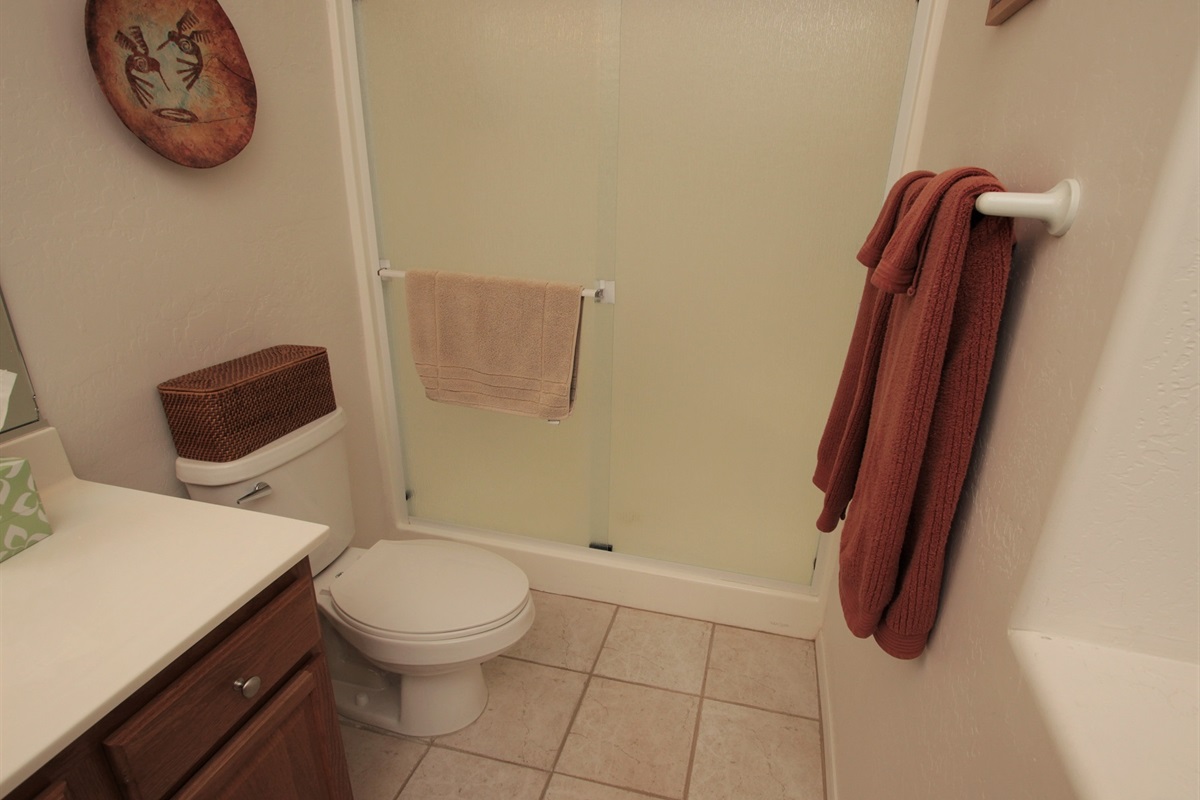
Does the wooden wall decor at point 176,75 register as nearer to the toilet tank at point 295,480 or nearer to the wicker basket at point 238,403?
the wicker basket at point 238,403

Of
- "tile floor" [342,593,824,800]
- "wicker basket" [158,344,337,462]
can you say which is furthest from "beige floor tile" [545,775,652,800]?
"wicker basket" [158,344,337,462]

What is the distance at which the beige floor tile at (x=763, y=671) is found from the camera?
5.38ft

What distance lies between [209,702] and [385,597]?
2.00 feet

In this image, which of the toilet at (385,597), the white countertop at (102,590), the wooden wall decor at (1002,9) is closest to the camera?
the white countertop at (102,590)

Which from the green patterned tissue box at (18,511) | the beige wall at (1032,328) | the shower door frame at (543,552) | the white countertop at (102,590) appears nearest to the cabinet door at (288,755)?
the white countertop at (102,590)

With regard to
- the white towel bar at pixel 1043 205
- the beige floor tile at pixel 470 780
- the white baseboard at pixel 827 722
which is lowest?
the beige floor tile at pixel 470 780

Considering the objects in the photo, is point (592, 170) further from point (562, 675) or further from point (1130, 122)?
point (562, 675)

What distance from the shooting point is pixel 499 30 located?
1.48 m

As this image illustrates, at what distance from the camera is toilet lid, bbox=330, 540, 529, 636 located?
1.31 meters

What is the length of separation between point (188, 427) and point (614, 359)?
103 cm

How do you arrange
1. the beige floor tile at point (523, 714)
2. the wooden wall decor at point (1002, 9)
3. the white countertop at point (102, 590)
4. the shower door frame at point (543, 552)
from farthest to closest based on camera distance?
the shower door frame at point (543, 552) < the beige floor tile at point (523, 714) < the wooden wall decor at point (1002, 9) < the white countertop at point (102, 590)

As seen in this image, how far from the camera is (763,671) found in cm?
173

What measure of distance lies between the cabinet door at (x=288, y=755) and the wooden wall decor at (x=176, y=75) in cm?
103

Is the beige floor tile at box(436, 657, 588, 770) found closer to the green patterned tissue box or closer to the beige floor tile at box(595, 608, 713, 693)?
the beige floor tile at box(595, 608, 713, 693)
